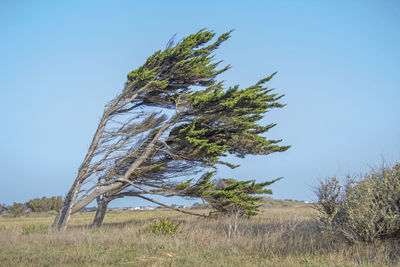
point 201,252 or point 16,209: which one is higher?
point 201,252

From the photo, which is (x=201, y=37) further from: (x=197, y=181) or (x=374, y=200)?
(x=374, y=200)

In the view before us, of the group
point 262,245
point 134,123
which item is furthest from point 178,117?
point 262,245

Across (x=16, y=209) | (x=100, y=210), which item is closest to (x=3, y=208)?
(x=16, y=209)

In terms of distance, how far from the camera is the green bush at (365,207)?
7.05 m

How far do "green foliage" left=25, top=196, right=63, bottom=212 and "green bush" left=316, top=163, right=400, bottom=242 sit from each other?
41.3m

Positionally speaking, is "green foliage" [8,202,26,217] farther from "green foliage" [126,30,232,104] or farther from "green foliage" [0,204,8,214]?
"green foliage" [126,30,232,104]

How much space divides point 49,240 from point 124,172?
256 inches

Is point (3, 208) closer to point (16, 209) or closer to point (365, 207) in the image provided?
point (16, 209)

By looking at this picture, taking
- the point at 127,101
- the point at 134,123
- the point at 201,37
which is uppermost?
the point at 201,37

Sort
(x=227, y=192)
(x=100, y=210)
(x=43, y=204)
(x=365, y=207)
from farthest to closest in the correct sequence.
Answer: (x=43, y=204)
(x=100, y=210)
(x=227, y=192)
(x=365, y=207)

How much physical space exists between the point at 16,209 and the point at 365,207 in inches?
1625

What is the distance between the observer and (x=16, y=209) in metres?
37.4

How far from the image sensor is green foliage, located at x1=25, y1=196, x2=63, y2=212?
4059cm

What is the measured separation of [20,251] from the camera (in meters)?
7.82
